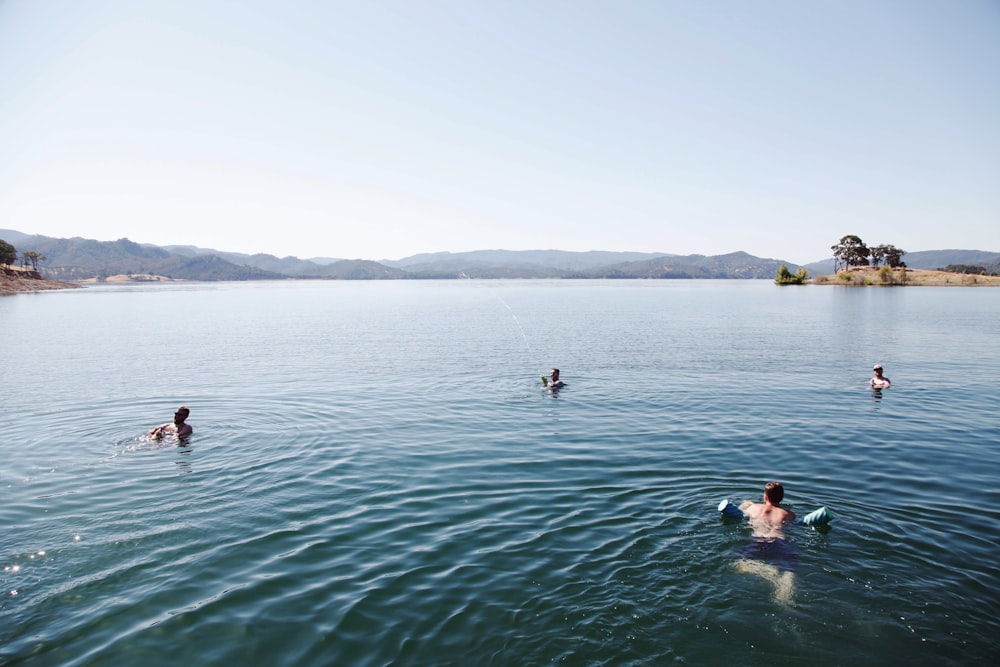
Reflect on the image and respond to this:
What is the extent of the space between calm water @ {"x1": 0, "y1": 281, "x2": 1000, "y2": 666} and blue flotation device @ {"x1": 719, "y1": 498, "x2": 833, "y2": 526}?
0.32 m

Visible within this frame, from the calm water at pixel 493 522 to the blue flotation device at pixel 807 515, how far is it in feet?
1.06

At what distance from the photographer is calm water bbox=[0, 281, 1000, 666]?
9.72 meters

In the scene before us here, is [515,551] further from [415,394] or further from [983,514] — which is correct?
[415,394]

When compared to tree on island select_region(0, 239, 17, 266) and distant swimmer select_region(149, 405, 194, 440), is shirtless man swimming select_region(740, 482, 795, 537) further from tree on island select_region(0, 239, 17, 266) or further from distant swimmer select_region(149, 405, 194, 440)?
tree on island select_region(0, 239, 17, 266)

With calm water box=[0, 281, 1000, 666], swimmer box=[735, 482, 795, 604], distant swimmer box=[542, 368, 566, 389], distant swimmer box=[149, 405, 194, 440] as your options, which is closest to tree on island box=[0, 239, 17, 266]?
calm water box=[0, 281, 1000, 666]

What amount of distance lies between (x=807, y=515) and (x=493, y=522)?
7549 mm

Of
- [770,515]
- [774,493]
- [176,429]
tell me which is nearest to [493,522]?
[770,515]

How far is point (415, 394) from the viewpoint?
31.3 m

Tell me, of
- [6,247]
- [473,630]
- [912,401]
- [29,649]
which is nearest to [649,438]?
[473,630]

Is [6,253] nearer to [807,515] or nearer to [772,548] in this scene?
[772,548]

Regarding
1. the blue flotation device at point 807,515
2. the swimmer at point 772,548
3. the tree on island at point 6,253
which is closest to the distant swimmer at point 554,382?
the swimmer at point 772,548

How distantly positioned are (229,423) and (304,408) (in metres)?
3.75

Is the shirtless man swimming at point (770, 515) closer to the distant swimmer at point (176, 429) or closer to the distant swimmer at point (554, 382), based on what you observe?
the distant swimmer at point (554, 382)

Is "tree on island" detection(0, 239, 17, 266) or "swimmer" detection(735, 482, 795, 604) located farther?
"tree on island" detection(0, 239, 17, 266)
